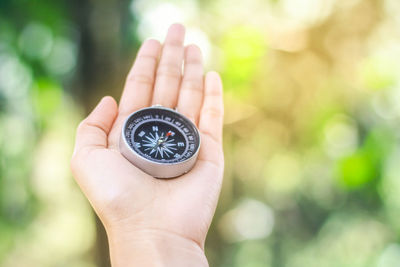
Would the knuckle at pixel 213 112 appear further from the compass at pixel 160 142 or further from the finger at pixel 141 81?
the finger at pixel 141 81

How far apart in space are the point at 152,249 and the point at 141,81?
1.16m

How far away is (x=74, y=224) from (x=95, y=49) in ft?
8.81

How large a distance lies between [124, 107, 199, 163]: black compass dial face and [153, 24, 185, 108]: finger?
0.25 metres

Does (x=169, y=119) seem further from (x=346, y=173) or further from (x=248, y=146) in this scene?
(x=248, y=146)

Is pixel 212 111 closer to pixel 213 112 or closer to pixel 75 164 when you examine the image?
pixel 213 112

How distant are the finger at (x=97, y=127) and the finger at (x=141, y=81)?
0.17 meters

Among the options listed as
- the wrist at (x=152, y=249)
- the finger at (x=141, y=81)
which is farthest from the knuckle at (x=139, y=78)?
the wrist at (x=152, y=249)

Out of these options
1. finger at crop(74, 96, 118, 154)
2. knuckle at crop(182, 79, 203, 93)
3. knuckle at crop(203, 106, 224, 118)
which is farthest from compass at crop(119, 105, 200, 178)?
knuckle at crop(182, 79, 203, 93)

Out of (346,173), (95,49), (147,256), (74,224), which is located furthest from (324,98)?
(74,224)

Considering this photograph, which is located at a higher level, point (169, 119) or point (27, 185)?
point (169, 119)

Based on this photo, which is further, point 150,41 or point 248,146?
point 248,146

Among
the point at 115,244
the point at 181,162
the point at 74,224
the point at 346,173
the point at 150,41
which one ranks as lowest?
the point at 74,224

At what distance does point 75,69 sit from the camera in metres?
4.02

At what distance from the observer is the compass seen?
2.22m
